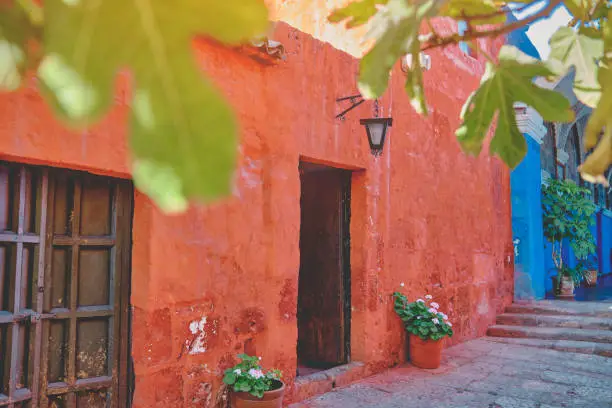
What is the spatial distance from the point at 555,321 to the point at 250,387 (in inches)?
204

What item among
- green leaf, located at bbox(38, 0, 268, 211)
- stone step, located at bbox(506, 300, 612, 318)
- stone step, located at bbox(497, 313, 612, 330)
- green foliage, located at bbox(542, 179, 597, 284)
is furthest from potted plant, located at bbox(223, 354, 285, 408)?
green foliage, located at bbox(542, 179, 597, 284)

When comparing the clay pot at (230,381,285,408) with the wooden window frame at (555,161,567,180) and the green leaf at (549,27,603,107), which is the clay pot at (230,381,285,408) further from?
the wooden window frame at (555,161,567,180)

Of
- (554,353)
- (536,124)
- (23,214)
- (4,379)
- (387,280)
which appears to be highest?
(536,124)

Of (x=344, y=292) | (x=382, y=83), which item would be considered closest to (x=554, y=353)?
(x=344, y=292)

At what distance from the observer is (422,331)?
544 centimetres

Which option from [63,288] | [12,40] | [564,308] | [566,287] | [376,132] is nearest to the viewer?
[12,40]

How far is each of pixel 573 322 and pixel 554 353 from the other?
1.04 metres

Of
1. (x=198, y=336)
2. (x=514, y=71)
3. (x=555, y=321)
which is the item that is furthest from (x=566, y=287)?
(x=514, y=71)

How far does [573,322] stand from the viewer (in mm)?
7188

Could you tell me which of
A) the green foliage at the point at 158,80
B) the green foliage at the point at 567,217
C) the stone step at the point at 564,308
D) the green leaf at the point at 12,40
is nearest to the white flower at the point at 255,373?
the green leaf at the point at 12,40

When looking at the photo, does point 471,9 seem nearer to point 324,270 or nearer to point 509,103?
point 509,103

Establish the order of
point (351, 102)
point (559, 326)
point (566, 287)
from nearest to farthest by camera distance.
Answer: point (351, 102) → point (559, 326) → point (566, 287)

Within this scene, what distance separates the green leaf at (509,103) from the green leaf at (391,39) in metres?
0.42

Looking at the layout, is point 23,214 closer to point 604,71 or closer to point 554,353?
point 604,71
